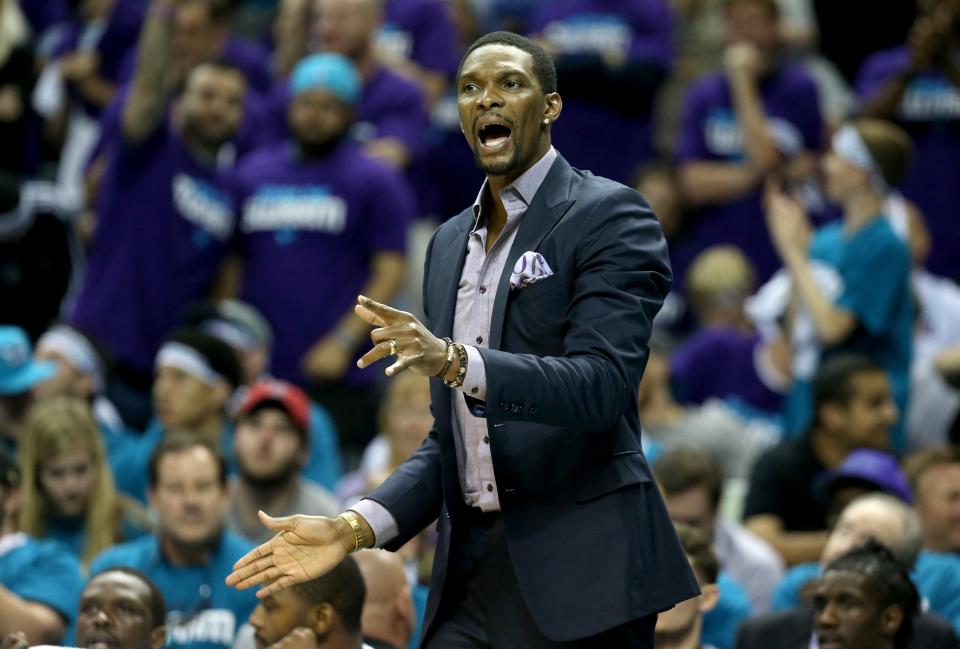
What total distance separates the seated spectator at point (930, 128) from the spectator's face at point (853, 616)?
4.81 meters

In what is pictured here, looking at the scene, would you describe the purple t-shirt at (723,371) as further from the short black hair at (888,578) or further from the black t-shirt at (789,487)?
the short black hair at (888,578)

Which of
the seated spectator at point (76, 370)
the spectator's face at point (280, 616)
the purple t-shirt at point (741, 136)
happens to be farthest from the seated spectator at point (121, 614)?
the purple t-shirt at point (741, 136)

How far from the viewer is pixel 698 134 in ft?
32.4

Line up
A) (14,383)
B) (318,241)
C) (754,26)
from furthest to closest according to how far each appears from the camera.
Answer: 1. (754,26)
2. (318,241)
3. (14,383)

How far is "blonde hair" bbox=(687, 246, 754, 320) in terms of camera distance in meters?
8.85

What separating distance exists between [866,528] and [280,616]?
2.11 meters

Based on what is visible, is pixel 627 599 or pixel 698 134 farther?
pixel 698 134

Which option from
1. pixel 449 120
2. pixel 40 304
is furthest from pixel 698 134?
pixel 40 304

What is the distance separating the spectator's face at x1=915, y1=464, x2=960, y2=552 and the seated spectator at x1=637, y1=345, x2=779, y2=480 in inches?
48.2

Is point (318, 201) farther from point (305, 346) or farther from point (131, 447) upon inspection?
point (131, 447)

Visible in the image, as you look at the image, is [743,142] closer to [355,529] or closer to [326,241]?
[326,241]

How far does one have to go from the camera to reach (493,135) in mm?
3432

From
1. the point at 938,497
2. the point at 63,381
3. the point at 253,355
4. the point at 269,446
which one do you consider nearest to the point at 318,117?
the point at 253,355

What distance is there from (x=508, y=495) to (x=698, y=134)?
266 inches
